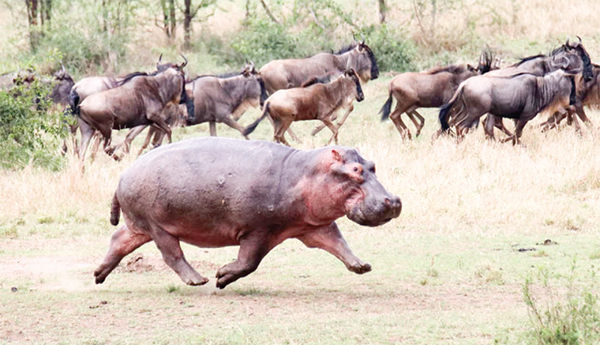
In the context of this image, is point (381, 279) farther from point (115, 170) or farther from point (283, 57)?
point (283, 57)

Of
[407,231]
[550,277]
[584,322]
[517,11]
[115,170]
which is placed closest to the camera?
[584,322]

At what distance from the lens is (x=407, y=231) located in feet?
32.3

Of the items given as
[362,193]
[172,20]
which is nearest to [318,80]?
[362,193]

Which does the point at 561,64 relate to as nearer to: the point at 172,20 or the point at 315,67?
the point at 315,67

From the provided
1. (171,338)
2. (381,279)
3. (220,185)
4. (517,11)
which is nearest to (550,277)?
(381,279)

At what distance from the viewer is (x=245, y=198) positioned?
6344 mm

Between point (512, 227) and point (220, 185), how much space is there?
448 cm

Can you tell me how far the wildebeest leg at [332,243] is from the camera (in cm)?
634

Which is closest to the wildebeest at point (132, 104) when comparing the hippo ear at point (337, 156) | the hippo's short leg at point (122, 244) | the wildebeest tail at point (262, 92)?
the wildebeest tail at point (262, 92)

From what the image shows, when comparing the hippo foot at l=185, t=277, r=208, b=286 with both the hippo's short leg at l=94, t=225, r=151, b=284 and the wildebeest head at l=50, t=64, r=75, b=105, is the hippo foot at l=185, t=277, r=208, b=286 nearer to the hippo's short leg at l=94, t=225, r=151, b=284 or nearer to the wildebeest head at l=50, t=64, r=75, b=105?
the hippo's short leg at l=94, t=225, r=151, b=284

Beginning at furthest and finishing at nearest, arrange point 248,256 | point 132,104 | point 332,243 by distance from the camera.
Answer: point 132,104
point 332,243
point 248,256

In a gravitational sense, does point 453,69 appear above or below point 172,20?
above

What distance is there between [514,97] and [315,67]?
6.65m

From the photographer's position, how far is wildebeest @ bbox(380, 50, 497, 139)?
18.4m
